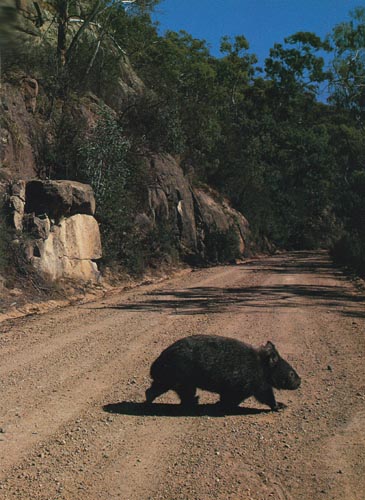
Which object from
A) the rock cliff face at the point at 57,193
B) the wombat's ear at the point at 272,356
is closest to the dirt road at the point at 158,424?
the wombat's ear at the point at 272,356

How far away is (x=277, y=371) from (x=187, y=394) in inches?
41.5

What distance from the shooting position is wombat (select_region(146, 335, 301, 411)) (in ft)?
21.6

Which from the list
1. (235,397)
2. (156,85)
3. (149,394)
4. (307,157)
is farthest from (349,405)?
(307,157)

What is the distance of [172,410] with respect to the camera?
7.02 metres

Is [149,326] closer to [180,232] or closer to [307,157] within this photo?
[180,232]

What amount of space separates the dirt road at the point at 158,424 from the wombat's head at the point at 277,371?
0.92ft

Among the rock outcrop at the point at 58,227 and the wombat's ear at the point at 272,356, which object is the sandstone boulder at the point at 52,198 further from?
the wombat's ear at the point at 272,356

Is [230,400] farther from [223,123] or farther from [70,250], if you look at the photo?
[223,123]

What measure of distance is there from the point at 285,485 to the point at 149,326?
25.9ft

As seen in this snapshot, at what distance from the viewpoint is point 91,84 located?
3109 cm

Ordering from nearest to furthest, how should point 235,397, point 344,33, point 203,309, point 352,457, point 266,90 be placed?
point 352,457 < point 235,397 < point 203,309 < point 344,33 < point 266,90

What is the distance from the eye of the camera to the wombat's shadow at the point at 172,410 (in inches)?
269

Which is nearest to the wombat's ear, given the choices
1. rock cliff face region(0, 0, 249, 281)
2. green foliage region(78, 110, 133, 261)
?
rock cliff face region(0, 0, 249, 281)

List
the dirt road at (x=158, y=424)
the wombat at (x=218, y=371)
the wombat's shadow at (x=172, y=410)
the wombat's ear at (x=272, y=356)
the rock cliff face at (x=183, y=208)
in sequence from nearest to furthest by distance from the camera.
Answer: the dirt road at (x=158, y=424) → the wombat at (x=218, y=371) → the wombat's shadow at (x=172, y=410) → the wombat's ear at (x=272, y=356) → the rock cliff face at (x=183, y=208)
